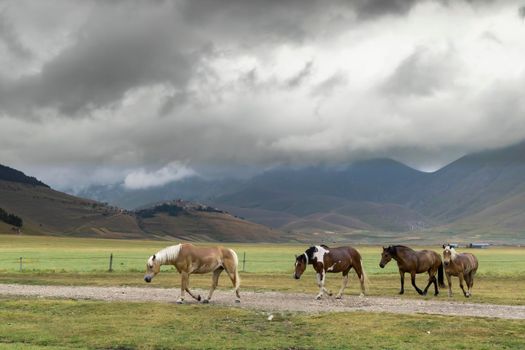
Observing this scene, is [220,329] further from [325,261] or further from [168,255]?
[325,261]

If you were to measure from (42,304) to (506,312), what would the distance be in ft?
70.4

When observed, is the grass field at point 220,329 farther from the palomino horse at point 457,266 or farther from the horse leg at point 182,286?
the palomino horse at point 457,266

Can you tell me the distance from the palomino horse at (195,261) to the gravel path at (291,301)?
144 cm

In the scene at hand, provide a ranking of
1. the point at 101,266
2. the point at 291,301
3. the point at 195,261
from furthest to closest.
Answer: the point at 101,266, the point at 291,301, the point at 195,261

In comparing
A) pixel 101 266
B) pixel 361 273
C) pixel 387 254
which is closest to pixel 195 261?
pixel 361 273

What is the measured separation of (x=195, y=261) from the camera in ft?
89.2

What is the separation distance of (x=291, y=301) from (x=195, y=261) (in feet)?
18.0

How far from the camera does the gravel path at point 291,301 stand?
82.9 ft

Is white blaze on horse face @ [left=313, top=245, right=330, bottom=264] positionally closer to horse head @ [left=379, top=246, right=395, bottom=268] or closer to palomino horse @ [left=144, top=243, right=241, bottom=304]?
palomino horse @ [left=144, top=243, right=241, bottom=304]

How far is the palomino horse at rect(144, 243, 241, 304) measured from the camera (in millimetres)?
27188

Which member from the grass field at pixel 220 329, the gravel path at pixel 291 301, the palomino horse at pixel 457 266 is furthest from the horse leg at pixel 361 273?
the grass field at pixel 220 329

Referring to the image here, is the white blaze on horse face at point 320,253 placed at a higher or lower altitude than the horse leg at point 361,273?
higher

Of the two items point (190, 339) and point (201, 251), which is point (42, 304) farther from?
point (190, 339)

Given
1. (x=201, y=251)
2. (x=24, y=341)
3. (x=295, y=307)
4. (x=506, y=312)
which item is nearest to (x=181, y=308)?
(x=201, y=251)
